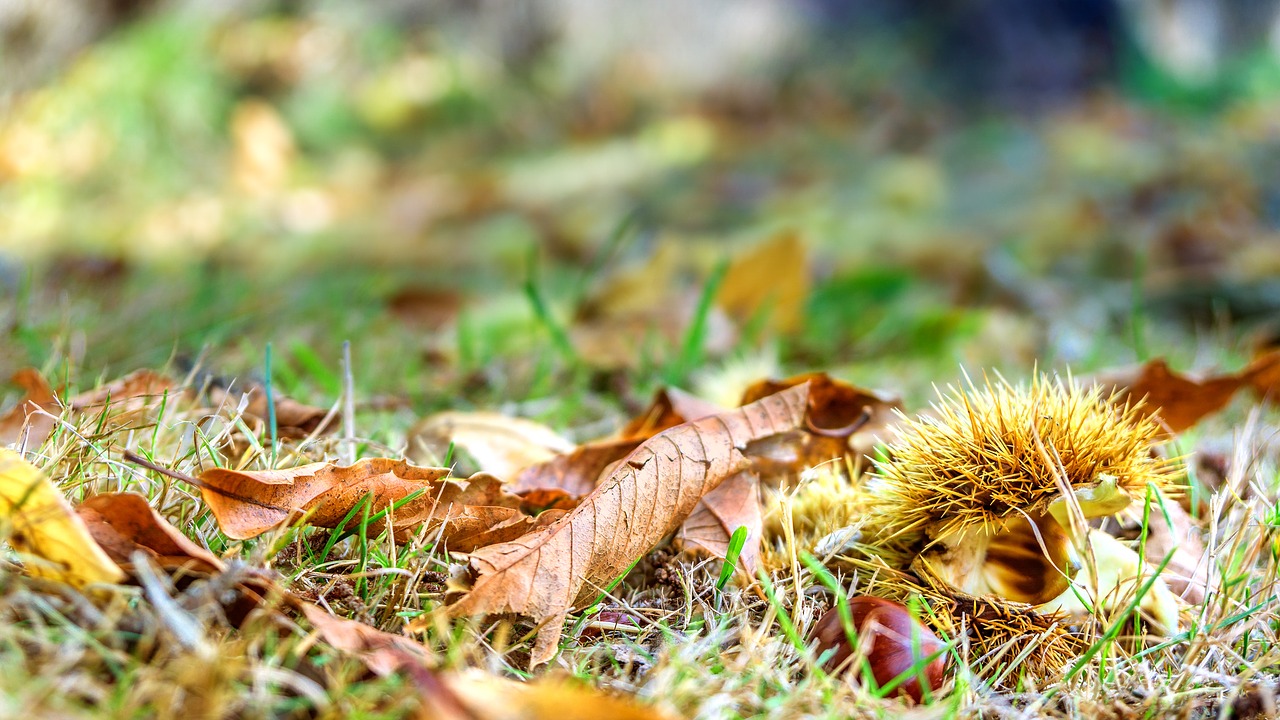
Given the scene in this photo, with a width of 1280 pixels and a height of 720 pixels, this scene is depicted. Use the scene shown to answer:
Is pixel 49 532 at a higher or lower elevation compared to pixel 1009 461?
higher

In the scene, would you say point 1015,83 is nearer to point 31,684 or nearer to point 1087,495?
point 1087,495

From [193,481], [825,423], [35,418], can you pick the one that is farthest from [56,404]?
[825,423]

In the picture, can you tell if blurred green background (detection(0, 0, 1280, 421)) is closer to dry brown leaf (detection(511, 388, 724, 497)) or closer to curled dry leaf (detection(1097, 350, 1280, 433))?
curled dry leaf (detection(1097, 350, 1280, 433))

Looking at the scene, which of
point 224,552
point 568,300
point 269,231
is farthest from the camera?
point 269,231

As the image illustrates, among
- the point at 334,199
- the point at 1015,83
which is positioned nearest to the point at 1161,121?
the point at 1015,83

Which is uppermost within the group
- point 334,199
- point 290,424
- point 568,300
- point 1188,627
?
point 290,424

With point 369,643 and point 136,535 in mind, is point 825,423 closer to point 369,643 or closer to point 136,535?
point 369,643
